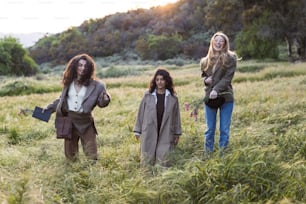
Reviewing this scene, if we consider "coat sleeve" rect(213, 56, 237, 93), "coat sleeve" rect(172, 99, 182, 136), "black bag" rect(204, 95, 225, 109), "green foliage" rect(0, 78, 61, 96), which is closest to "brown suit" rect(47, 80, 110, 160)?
"coat sleeve" rect(172, 99, 182, 136)

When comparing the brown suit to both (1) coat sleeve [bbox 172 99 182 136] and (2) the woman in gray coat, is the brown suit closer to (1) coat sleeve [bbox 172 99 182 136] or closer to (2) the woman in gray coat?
(2) the woman in gray coat

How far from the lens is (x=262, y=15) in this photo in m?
24.3

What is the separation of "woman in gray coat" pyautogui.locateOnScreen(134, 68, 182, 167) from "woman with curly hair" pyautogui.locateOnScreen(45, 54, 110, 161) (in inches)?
24.8

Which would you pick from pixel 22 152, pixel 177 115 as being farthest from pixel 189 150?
pixel 22 152

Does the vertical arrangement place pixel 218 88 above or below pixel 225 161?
above

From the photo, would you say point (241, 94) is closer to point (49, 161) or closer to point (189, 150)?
point (189, 150)

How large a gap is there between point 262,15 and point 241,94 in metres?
11.9

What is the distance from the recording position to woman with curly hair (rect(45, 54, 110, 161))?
6.53 metres

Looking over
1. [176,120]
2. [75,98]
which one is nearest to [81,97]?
[75,98]

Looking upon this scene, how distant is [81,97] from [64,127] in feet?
1.62

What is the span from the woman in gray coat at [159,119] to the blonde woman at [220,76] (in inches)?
22.2

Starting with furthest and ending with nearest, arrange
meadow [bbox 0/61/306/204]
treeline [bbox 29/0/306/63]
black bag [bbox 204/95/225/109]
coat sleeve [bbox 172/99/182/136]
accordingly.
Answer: treeline [bbox 29/0/306/63] < black bag [bbox 204/95/225/109] < coat sleeve [bbox 172/99/182/136] < meadow [bbox 0/61/306/204]

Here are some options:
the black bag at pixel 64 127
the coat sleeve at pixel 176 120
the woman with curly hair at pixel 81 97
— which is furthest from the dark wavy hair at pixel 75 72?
the coat sleeve at pixel 176 120

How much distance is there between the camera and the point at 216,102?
266 inches
